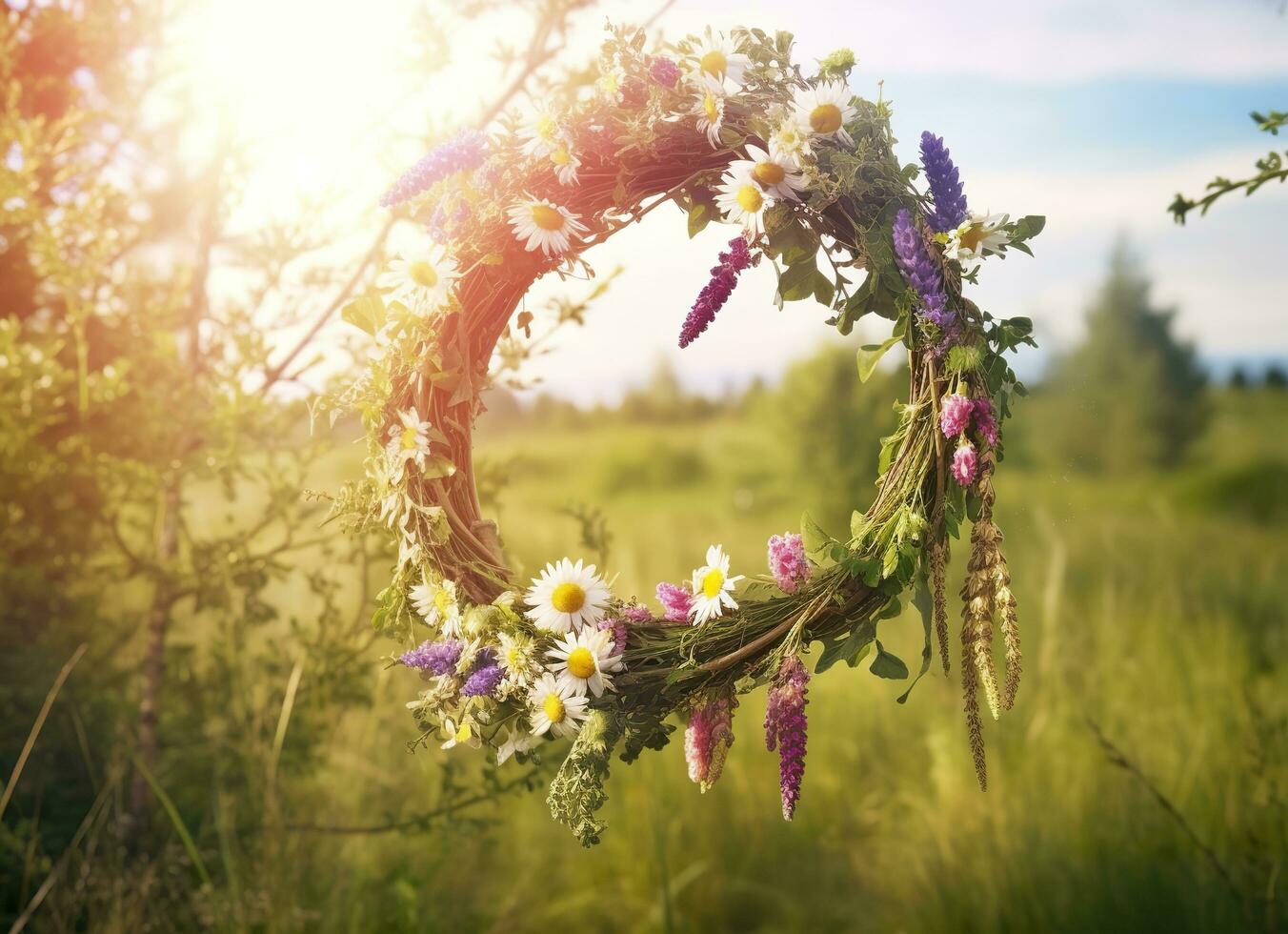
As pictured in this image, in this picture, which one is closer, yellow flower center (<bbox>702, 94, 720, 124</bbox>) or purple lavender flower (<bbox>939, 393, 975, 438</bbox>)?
purple lavender flower (<bbox>939, 393, 975, 438</bbox>)

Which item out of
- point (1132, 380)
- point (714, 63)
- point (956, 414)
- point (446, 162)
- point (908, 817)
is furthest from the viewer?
point (1132, 380)

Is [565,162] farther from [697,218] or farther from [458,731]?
[458,731]

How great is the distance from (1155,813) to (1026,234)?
2647 millimetres

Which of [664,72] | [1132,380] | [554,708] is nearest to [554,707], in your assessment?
[554,708]

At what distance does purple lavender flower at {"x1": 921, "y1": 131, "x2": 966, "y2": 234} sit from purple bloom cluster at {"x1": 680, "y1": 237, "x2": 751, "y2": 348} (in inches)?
12.9

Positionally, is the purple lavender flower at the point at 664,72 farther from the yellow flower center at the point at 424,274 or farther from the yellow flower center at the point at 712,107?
the yellow flower center at the point at 424,274

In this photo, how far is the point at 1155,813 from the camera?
11.3ft

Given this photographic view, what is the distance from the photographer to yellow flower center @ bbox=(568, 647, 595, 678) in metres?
1.68

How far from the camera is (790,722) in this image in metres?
1.61

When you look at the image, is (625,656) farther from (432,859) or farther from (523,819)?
(523,819)

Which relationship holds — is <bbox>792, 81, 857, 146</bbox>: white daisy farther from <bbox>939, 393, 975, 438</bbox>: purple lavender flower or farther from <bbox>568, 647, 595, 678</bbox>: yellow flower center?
<bbox>568, 647, 595, 678</bbox>: yellow flower center

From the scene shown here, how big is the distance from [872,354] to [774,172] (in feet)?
1.14

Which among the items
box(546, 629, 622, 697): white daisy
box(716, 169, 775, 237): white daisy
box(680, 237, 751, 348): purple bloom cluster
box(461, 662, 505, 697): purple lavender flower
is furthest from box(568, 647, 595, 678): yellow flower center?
box(716, 169, 775, 237): white daisy

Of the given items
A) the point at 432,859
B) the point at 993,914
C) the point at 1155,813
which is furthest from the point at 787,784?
the point at 1155,813
